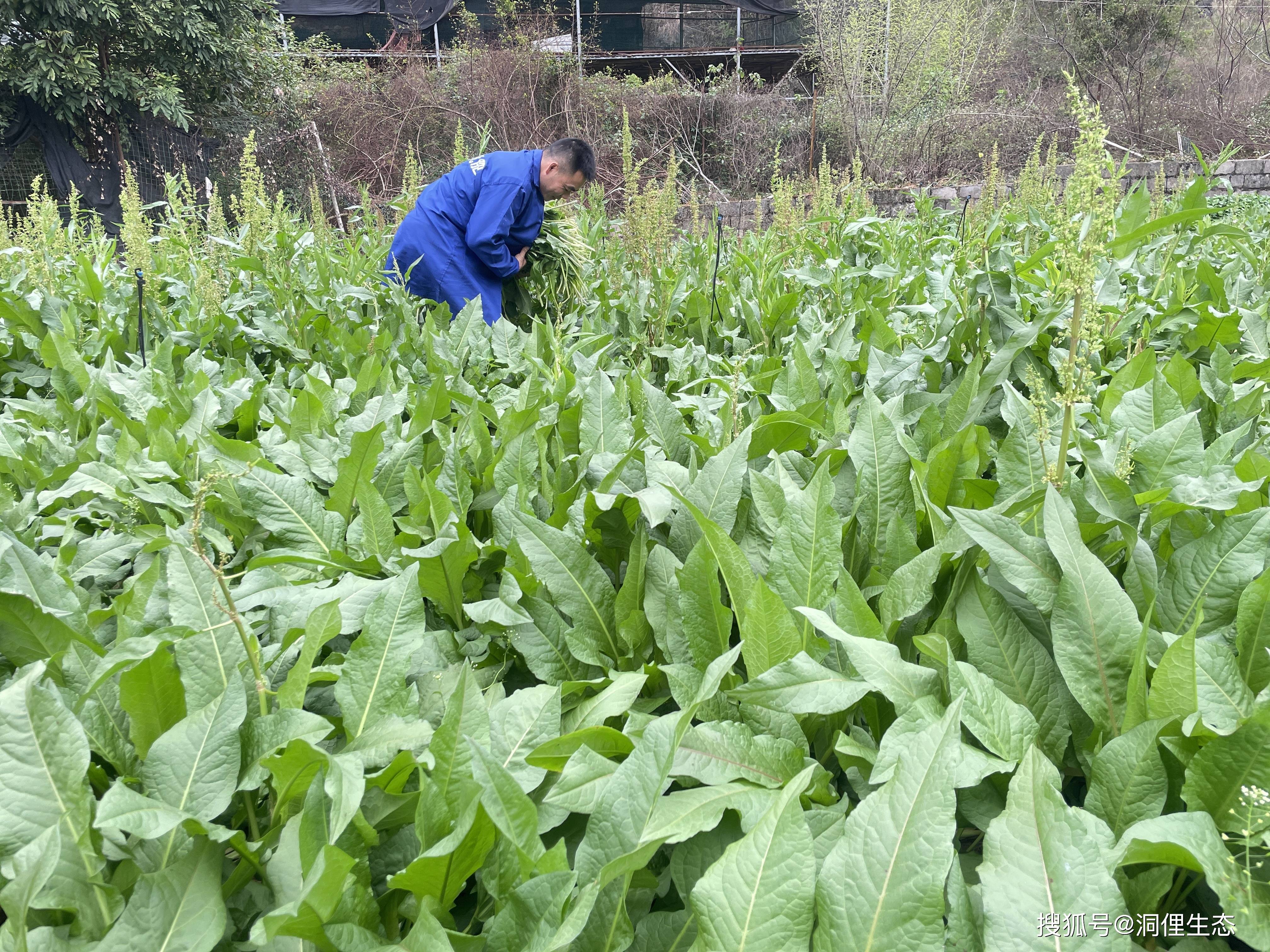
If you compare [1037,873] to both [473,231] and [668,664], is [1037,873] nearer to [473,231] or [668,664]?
[668,664]

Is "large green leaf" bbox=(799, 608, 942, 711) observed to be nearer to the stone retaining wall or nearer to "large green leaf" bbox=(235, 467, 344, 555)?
"large green leaf" bbox=(235, 467, 344, 555)

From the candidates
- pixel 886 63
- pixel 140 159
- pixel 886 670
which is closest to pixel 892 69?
pixel 886 63

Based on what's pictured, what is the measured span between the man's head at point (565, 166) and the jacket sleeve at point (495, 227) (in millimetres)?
365

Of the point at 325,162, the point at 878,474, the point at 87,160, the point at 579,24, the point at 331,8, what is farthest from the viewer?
the point at 331,8

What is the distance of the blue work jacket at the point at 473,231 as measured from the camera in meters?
6.00

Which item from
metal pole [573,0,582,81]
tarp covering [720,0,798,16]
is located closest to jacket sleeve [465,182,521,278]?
metal pole [573,0,582,81]

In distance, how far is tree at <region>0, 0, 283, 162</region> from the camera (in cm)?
1992

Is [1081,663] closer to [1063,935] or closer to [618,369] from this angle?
[1063,935]

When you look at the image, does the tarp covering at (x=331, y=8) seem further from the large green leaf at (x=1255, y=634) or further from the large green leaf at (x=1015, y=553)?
the large green leaf at (x=1255, y=634)

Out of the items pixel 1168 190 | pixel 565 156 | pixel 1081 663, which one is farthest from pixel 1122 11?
pixel 1081 663

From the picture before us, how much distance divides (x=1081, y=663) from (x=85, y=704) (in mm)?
1445

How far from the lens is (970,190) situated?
15.3 m

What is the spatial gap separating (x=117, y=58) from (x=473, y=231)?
2142cm

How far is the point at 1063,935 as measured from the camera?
86 cm
